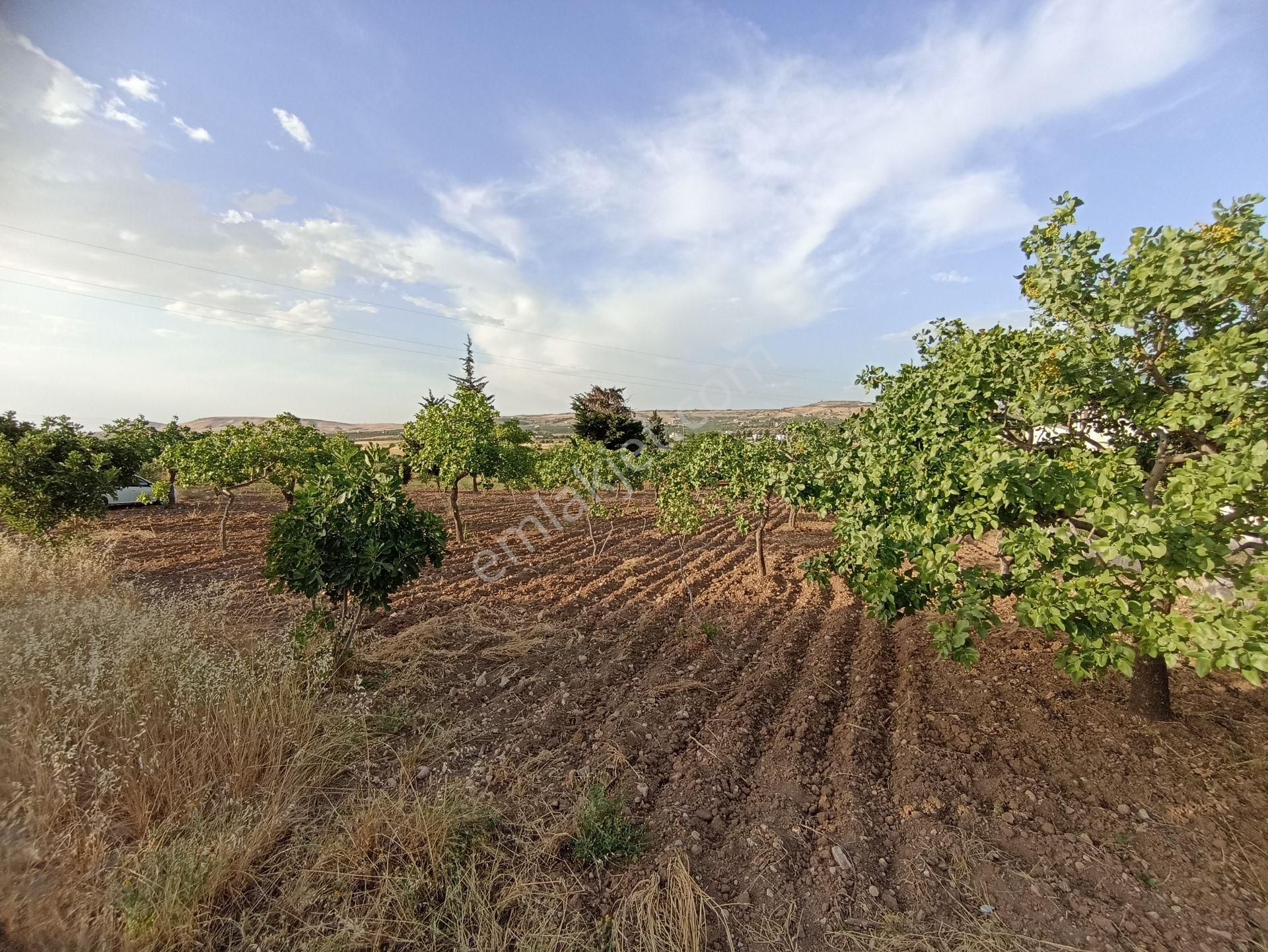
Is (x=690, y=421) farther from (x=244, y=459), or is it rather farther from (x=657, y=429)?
(x=244, y=459)

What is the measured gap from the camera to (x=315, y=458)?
1002 centimetres

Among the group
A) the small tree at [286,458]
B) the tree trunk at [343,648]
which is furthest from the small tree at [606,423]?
the tree trunk at [343,648]

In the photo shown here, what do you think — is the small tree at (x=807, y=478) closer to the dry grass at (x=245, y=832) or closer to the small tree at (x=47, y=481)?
the dry grass at (x=245, y=832)

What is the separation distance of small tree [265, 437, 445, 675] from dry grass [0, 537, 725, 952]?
0.74m

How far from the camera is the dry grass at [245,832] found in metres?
2.48

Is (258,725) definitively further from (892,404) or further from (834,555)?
(892,404)

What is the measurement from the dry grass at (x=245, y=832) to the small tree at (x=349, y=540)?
0.74 metres

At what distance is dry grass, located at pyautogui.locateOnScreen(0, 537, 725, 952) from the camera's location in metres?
2.48

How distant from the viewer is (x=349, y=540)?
4746mm

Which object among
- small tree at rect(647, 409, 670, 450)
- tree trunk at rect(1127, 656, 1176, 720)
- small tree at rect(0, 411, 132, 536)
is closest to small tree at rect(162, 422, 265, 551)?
small tree at rect(0, 411, 132, 536)

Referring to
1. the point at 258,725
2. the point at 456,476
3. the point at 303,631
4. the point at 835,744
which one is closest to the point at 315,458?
the point at 456,476

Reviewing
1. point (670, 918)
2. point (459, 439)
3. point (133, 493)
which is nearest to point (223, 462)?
point (459, 439)

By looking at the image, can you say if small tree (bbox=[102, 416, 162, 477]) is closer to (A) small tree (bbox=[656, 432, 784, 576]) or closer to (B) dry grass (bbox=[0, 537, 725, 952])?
(B) dry grass (bbox=[0, 537, 725, 952])

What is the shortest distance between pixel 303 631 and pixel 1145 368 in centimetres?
716
